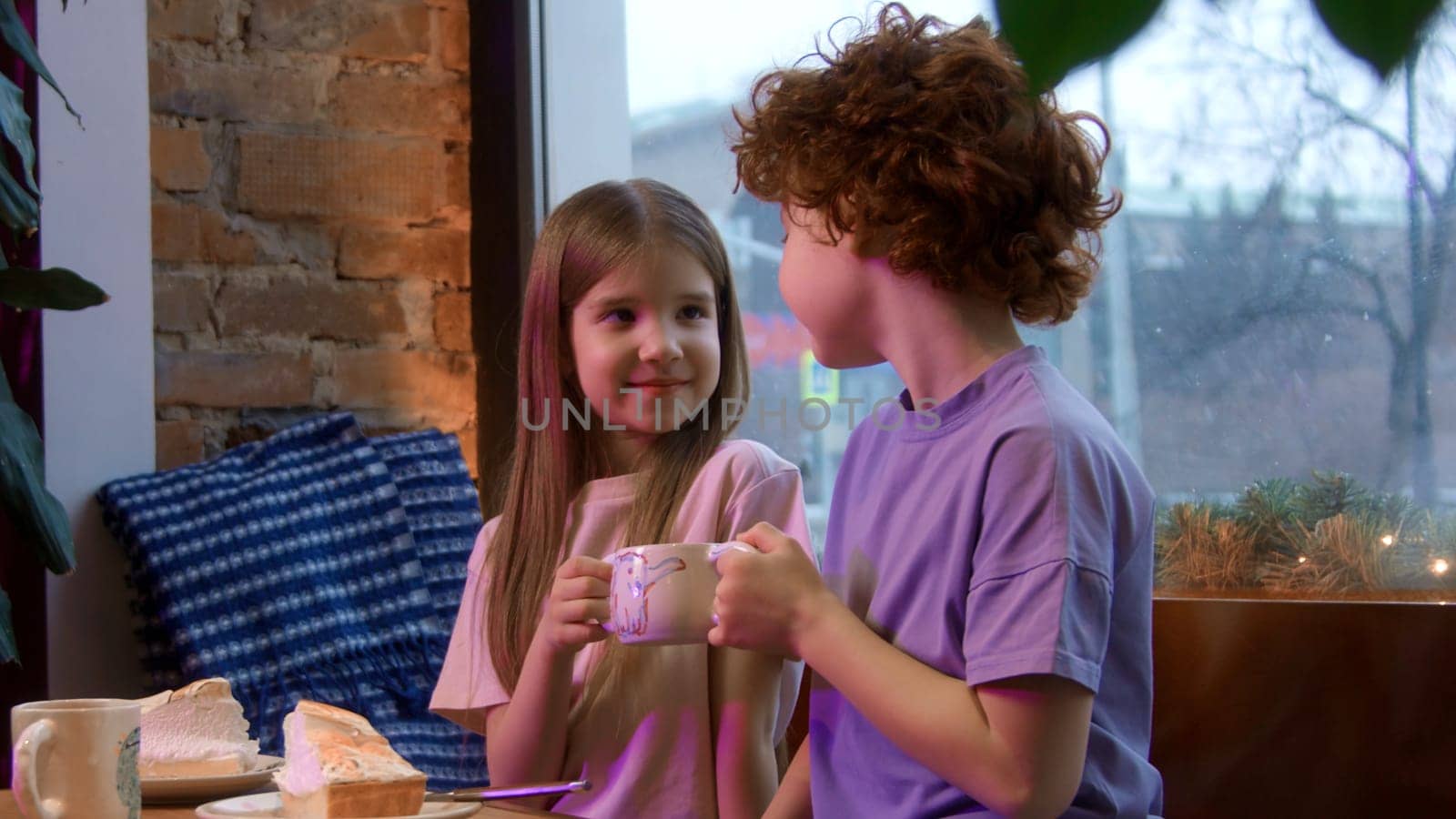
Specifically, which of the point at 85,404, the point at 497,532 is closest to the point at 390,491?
the point at 85,404

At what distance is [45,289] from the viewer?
5.18 feet

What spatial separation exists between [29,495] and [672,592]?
96cm

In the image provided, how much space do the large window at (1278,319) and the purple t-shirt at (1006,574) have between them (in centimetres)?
42

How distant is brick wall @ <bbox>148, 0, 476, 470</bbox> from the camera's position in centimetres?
226

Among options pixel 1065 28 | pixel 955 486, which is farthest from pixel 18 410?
pixel 1065 28

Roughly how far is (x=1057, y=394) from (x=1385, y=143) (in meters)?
0.75

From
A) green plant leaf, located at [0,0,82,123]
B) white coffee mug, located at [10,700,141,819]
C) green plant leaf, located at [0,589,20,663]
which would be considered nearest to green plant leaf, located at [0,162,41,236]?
green plant leaf, located at [0,0,82,123]

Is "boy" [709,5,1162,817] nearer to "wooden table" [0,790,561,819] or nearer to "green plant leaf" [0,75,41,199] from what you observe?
"wooden table" [0,790,561,819]

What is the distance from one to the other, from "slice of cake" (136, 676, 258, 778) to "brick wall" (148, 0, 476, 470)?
129 centimetres

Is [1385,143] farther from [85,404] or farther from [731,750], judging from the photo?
[85,404]

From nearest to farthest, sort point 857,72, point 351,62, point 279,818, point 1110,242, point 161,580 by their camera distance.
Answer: point 279,818 → point 857,72 → point 1110,242 → point 161,580 → point 351,62

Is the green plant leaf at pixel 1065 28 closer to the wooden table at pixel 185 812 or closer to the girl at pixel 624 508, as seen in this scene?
the wooden table at pixel 185 812

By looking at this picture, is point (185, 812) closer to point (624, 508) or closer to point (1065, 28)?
point (624, 508)

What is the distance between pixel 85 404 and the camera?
6.96 feet
